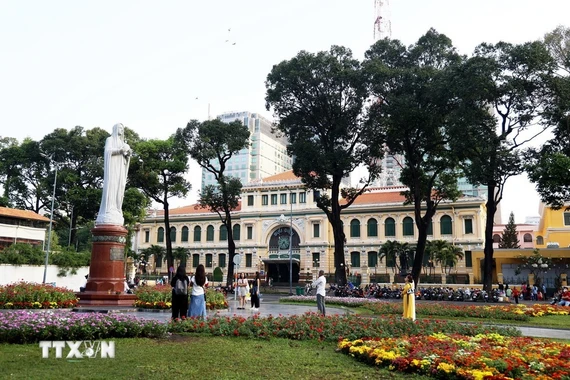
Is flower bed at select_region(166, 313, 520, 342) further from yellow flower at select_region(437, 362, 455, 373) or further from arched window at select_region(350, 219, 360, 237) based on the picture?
arched window at select_region(350, 219, 360, 237)

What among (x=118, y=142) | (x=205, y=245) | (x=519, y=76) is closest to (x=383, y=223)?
(x=205, y=245)

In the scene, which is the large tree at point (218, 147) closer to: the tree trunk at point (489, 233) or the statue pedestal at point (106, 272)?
the tree trunk at point (489, 233)

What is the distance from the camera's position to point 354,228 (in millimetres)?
56906

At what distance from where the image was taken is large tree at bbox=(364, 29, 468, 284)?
27.8 metres

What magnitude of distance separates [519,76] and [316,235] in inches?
1314

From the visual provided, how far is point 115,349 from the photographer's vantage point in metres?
8.38

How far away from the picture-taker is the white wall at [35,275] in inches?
1177

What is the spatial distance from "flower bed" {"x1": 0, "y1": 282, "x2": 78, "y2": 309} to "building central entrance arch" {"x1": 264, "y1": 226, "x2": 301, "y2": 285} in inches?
1647

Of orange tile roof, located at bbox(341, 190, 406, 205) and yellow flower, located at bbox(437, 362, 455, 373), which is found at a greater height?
orange tile roof, located at bbox(341, 190, 406, 205)

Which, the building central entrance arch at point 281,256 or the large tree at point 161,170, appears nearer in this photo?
the large tree at point 161,170

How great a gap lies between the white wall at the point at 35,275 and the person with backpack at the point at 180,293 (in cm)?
2186

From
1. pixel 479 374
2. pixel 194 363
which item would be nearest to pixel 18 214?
pixel 194 363

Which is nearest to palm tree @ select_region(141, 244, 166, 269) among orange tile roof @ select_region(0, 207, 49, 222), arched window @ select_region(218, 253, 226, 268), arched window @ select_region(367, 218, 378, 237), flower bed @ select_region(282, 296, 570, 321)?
arched window @ select_region(218, 253, 226, 268)

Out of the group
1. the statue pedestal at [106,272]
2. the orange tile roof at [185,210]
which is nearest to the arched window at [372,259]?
the orange tile roof at [185,210]
